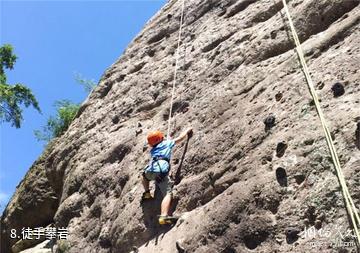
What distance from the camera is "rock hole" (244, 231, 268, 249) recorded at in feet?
16.6

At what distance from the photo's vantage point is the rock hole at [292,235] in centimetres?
479

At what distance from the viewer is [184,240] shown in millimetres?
5879

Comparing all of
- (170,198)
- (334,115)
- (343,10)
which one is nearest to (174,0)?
(343,10)

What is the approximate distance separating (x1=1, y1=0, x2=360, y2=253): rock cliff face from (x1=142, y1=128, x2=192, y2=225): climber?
0.15m

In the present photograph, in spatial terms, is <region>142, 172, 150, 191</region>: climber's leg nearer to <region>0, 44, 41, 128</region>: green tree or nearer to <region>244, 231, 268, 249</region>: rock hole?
<region>244, 231, 268, 249</region>: rock hole

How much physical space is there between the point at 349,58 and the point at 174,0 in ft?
19.3

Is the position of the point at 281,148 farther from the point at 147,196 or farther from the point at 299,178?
the point at 147,196

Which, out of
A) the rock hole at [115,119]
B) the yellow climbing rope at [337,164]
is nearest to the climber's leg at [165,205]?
the yellow climbing rope at [337,164]

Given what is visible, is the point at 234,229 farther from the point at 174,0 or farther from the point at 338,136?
the point at 174,0

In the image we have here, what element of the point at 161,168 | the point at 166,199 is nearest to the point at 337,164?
the point at 166,199

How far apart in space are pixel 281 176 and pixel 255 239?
0.71 metres

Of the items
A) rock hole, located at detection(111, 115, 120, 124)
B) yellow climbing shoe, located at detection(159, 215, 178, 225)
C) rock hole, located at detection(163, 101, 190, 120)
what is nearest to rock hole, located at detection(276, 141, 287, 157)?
yellow climbing shoe, located at detection(159, 215, 178, 225)

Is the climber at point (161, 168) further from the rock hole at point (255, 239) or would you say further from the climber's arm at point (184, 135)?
the rock hole at point (255, 239)

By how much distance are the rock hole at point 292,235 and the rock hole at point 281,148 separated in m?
0.97
